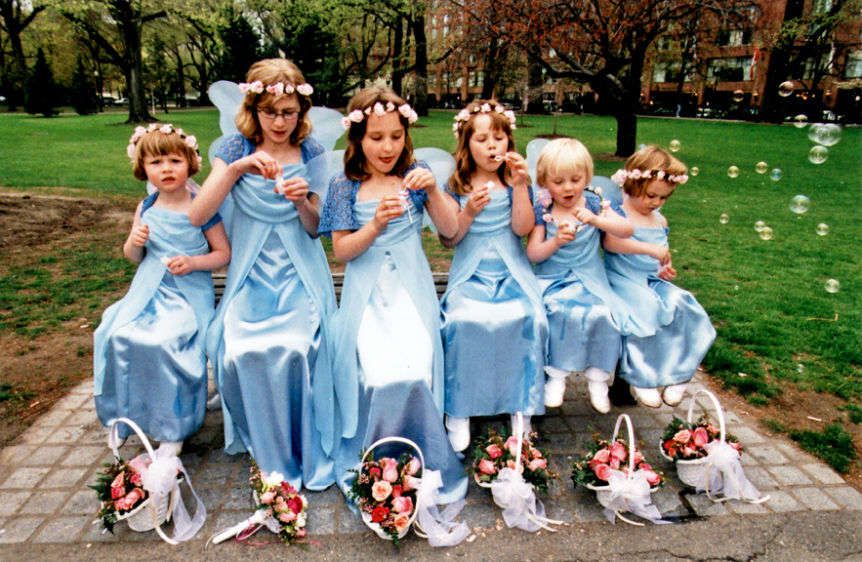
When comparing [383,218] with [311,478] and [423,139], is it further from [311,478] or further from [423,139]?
[423,139]

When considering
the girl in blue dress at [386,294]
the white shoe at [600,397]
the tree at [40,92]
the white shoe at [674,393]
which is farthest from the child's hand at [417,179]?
the tree at [40,92]

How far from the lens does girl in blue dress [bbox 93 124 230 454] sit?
3.14m

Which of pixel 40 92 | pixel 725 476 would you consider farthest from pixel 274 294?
pixel 40 92

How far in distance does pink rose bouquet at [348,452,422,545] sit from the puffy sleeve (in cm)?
124

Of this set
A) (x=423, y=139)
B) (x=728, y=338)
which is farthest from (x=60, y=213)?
(x=423, y=139)

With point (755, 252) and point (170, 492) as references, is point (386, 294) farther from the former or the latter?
point (755, 252)

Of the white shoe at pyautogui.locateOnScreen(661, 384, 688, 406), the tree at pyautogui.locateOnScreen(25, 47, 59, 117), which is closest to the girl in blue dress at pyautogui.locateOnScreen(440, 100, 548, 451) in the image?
the white shoe at pyautogui.locateOnScreen(661, 384, 688, 406)

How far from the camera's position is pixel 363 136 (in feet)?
10.7

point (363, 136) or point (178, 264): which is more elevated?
point (363, 136)

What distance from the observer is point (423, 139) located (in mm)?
21578

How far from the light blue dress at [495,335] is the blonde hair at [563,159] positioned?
0.25 m

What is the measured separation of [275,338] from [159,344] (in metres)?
0.60

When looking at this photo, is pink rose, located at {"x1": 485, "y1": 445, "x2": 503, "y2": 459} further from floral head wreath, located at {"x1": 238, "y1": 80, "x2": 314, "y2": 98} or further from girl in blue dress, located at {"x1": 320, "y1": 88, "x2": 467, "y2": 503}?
floral head wreath, located at {"x1": 238, "y1": 80, "x2": 314, "y2": 98}

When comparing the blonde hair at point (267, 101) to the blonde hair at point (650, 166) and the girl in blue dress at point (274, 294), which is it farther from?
the blonde hair at point (650, 166)
